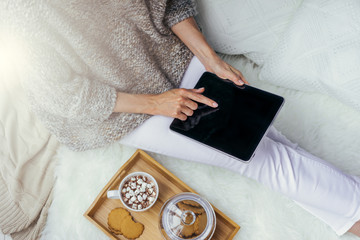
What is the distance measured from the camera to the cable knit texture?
62 centimetres

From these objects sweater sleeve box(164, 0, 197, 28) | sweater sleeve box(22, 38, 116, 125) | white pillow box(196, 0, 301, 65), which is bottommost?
sweater sleeve box(22, 38, 116, 125)

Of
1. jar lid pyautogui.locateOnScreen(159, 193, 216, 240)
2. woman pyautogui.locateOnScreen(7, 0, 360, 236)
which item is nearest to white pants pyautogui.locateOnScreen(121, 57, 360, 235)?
woman pyautogui.locateOnScreen(7, 0, 360, 236)

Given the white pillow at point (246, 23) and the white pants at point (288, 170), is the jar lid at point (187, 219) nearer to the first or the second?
the white pants at point (288, 170)

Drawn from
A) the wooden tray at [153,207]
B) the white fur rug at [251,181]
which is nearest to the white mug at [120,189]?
the wooden tray at [153,207]

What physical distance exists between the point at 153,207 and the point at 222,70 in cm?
46

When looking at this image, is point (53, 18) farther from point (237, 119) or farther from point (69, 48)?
point (237, 119)

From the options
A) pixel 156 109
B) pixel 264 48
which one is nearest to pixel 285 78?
pixel 264 48

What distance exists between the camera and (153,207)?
33.9 inches

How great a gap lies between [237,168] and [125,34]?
1.64 feet

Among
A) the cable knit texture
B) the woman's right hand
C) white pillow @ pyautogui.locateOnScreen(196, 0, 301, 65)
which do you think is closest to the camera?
the cable knit texture

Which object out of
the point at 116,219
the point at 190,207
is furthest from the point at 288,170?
the point at 116,219

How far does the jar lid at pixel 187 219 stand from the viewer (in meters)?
0.79

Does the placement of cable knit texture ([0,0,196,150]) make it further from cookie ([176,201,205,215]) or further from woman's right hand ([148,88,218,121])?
cookie ([176,201,205,215])

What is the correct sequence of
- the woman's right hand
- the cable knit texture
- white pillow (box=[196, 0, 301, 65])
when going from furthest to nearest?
1. white pillow (box=[196, 0, 301, 65])
2. the woman's right hand
3. the cable knit texture
